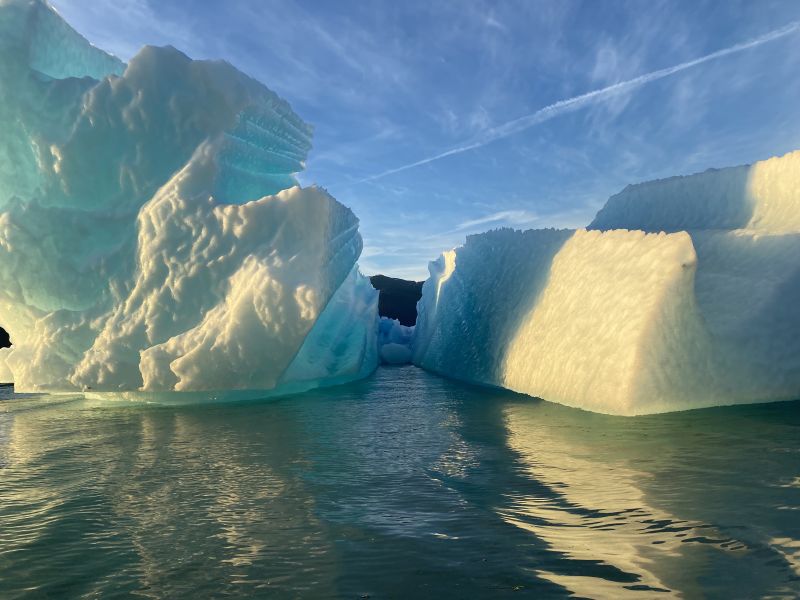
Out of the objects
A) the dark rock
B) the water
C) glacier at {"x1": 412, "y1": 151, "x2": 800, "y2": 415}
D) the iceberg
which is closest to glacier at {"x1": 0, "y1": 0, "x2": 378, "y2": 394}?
the water

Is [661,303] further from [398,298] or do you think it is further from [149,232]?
[398,298]

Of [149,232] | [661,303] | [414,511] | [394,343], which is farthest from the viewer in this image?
[394,343]

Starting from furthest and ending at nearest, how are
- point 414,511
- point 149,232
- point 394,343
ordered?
point 394,343 → point 149,232 → point 414,511

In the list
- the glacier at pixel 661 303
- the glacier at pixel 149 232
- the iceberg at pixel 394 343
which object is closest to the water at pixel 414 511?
the glacier at pixel 661 303

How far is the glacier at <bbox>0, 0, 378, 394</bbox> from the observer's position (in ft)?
24.6

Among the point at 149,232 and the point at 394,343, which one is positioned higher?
the point at 149,232

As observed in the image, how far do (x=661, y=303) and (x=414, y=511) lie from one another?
159 inches

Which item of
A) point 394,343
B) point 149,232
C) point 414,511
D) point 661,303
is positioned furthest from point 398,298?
point 414,511

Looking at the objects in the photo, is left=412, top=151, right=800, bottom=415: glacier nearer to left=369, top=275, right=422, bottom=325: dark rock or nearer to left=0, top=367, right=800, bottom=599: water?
left=0, top=367, right=800, bottom=599: water

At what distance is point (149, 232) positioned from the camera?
316 inches

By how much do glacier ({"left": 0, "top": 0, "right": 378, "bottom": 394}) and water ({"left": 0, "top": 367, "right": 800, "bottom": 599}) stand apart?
7.52ft

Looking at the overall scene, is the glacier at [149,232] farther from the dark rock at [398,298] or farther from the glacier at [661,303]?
the dark rock at [398,298]

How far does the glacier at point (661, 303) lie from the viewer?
5.77 m

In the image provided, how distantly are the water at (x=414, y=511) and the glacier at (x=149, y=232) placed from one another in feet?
7.52
